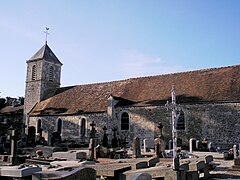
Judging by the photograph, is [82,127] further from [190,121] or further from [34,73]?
[34,73]

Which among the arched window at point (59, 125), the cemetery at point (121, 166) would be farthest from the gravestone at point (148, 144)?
the arched window at point (59, 125)

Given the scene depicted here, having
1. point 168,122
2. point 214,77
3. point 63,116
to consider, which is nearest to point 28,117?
point 63,116

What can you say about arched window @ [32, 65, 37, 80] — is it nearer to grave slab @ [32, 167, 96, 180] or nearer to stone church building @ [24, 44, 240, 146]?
stone church building @ [24, 44, 240, 146]

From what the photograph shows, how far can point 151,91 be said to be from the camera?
23578 mm

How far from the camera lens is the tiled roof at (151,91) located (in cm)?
2038

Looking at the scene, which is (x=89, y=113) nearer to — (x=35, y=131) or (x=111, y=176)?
(x=35, y=131)

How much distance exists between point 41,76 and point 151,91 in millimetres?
14663

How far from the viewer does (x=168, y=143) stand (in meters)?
20.5

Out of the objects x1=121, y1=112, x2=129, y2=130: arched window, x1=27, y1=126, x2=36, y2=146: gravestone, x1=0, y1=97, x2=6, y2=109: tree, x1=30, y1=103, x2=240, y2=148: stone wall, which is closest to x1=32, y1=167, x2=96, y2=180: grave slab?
x1=30, y1=103, x2=240, y2=148: stone wall

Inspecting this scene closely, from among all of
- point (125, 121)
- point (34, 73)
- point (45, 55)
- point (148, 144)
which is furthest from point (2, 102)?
point (148, 144)

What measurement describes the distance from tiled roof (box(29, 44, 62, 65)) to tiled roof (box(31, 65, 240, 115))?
4305 mm

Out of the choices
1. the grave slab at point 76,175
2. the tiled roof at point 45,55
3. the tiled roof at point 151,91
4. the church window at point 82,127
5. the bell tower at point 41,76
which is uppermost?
the tiled roof at point 45,55

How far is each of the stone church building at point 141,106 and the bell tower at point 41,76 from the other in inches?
4.7

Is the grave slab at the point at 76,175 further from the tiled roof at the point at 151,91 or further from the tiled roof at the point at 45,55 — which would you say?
the tiled roof at the point at 45,55
